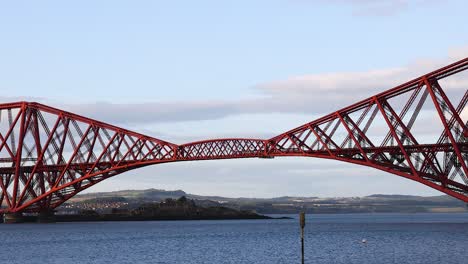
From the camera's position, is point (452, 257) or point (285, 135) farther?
point (285, 135)

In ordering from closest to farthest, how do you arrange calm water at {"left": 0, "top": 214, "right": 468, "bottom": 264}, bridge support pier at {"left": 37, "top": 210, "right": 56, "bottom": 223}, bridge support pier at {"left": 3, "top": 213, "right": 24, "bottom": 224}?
calm water at {"left": 0, "top": 214, "right": 468, "bottom": 264} < bridge support pier at {"left": 3, "top": 213, "right": 24, "bottom": 224} < bridge support pier at {"left": 37, "top": 210, "right": 56, "bottom": 223}

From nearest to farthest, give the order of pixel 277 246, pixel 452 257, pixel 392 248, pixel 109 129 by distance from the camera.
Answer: pixel 452 257 → pixel 392 248 → pixel 277 246 → pixel 109 129

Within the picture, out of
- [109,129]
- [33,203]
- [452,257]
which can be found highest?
[109,129]

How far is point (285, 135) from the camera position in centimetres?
13538

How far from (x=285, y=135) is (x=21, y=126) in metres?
44.6

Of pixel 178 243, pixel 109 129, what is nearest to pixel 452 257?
pixel 178 243

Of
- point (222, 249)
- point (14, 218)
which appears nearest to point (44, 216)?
point (14, 218)

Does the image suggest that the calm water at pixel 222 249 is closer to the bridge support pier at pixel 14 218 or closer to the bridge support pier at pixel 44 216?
the bridge support pier at pixel 14 218

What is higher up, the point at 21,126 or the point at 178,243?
the point at 21,126

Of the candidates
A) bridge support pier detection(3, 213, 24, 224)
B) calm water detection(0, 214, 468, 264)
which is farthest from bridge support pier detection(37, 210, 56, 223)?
calm water detection(0, 214, 468, 264)

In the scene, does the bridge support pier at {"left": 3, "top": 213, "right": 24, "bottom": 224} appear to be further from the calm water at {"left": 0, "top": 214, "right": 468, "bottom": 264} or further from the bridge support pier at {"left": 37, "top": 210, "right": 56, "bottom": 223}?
the calm water at {"left": 0, "top": 214, "right": 468, "bottom": 264}

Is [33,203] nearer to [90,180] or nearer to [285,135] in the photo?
[90,180]

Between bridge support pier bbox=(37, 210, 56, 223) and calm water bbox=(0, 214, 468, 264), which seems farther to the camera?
bridge support pier bbox=(37, 210, 56, 223)

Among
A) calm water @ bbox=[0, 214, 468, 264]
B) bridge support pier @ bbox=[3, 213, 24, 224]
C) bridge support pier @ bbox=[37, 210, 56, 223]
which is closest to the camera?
calm water @ bbox=[0, 214, 468, 264]
